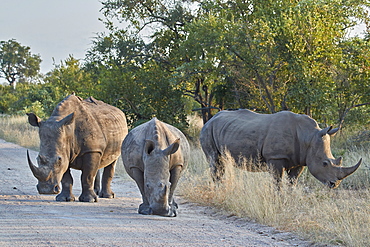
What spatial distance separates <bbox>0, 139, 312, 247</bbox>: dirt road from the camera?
586 centimetres

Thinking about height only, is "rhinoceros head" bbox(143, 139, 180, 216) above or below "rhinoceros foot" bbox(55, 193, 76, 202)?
above

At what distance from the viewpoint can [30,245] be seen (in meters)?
5.45

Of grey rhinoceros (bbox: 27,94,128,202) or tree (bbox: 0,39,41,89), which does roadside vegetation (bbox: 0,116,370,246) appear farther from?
tree (bbox: 0,39,41,89)

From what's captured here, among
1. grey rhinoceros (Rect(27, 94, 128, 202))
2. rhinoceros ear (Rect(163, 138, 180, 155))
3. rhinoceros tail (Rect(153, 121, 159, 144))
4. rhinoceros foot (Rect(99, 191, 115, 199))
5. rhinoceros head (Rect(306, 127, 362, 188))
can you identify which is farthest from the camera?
rhinoceros foot (Rect(99, 191, 115, 199))

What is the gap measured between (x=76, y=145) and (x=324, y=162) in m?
4.10

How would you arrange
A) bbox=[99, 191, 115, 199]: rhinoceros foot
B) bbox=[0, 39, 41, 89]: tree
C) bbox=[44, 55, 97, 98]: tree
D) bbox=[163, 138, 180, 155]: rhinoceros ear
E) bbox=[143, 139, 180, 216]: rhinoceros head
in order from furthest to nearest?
bbox=[0, 39, 41, 89]: tree → bbox=[44, 55, 97, 98]: tree → bbox=[99, 191, 115, 199]: rhinoceros foot → bbox=[163, 138, 180, 155]: rhinoceros ear → bbox=[143, 139, 180, 216]: rhinoceros head

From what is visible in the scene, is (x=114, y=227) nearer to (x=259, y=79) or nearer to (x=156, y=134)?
(x=156, y=134)

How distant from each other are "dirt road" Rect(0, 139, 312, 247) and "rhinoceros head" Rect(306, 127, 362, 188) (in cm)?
202

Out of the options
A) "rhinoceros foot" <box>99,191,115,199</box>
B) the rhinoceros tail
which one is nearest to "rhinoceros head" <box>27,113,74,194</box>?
"rhinoceros foot" <box>99,191,115,199</box>

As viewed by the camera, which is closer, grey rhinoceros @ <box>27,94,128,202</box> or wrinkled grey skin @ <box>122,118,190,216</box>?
wrinkled grey skin @ <box>122,118,190,216</box>

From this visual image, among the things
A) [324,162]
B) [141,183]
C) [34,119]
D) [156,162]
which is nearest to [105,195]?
[34,119]

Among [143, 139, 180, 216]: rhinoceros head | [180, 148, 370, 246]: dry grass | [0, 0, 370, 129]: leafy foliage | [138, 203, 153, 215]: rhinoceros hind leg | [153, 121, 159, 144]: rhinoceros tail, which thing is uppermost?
[0, 0, 370, 129]: leafy foliage

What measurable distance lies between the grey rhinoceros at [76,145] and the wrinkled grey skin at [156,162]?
1115mm

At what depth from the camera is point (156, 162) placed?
714 cm
